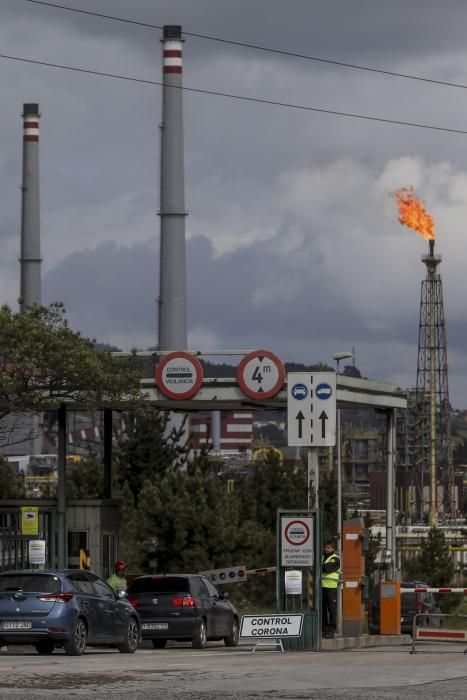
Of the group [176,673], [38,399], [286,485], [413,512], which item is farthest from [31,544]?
[413,512]

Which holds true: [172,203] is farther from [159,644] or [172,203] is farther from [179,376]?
[159,644]

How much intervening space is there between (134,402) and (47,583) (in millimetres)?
16511

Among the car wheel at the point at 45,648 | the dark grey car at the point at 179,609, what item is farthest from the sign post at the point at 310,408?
the car wheel at the point at 45,648

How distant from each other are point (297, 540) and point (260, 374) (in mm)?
14787

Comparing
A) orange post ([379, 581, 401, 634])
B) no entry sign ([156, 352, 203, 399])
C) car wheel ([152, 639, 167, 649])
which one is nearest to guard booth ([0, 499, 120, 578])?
no entry sign ([156, 352, 203, 399])

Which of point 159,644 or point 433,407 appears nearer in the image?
point 159,644

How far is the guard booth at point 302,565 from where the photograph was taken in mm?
26203

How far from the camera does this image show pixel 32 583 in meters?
23.1

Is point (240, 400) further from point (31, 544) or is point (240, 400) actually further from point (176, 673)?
point (176, 673)

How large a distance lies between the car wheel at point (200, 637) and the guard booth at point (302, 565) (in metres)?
1.76

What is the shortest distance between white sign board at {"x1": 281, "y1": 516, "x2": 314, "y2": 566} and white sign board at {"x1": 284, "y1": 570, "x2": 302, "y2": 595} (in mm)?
166

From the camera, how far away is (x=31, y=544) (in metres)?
35.1

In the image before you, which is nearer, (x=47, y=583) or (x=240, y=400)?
(x=47, y=583)

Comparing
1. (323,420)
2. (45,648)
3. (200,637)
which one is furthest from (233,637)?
(45,648)
